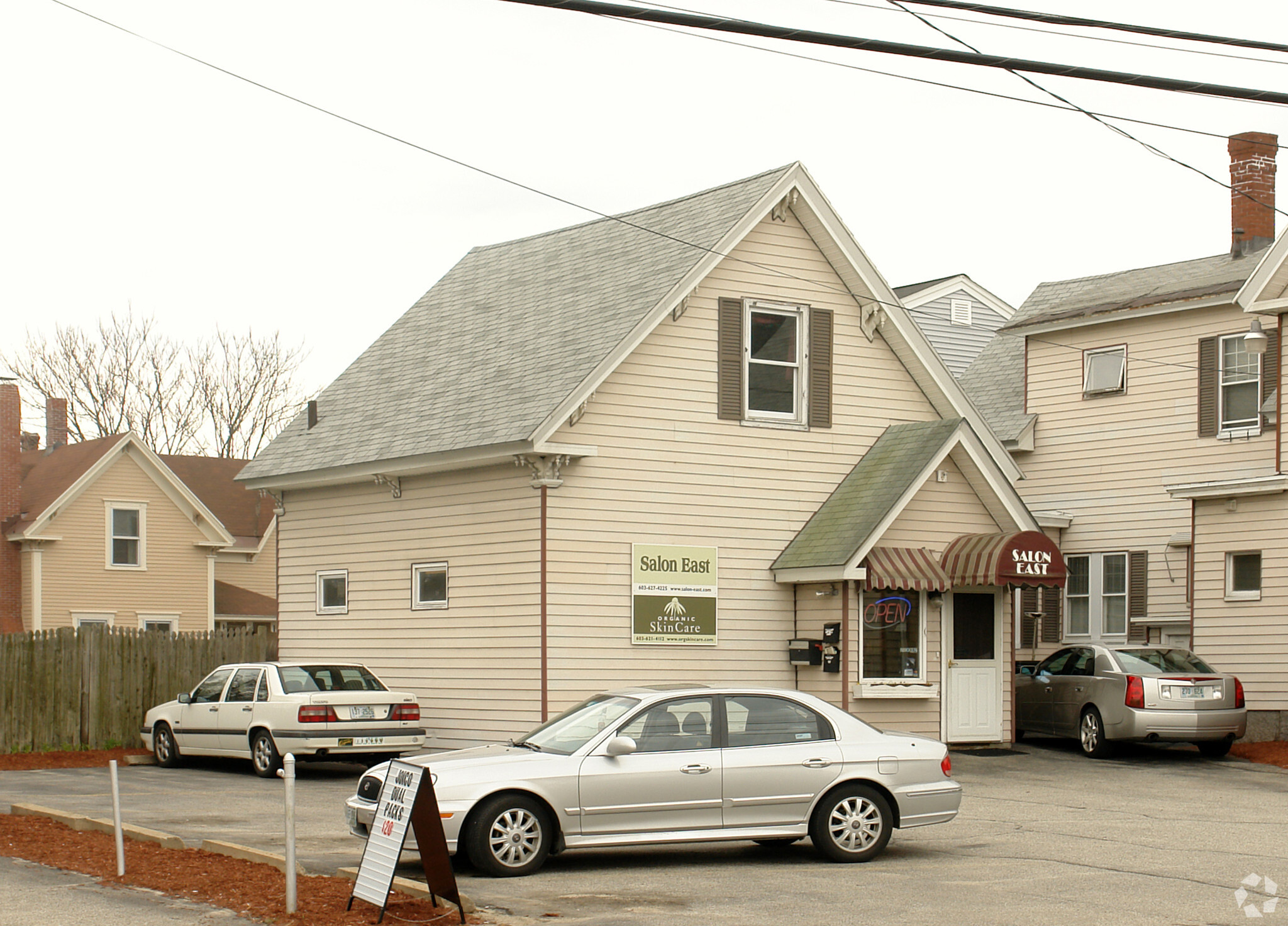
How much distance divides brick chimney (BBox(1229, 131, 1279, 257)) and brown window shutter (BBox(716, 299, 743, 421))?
36.7ft

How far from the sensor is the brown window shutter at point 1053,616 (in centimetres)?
2755

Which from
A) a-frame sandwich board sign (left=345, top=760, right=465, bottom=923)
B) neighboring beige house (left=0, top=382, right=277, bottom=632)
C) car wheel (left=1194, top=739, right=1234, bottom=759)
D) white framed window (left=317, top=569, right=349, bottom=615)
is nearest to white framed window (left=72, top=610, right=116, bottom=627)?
neighboring beige house (left=0, top=382, right=277, bottom=632)

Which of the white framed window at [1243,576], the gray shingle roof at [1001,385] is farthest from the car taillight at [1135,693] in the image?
the gray shingle roof at [1001,385]

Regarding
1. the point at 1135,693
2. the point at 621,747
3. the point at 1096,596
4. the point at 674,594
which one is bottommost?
the point at 1135,693

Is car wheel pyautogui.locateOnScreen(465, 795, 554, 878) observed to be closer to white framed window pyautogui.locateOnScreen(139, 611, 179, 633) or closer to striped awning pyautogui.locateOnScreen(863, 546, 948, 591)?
striped awning pyautogui.locateOnScreen(863, 546, 948, 591)

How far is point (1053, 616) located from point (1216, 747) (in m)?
6.06

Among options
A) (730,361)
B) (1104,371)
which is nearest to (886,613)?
(730,361)

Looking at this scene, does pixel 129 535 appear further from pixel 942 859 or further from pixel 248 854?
pixel 942 859

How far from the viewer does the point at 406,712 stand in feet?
63.7

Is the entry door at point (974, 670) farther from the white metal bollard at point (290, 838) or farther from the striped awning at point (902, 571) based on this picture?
the white metal bollard at point (290, 838)

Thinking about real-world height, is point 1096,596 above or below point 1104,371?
below

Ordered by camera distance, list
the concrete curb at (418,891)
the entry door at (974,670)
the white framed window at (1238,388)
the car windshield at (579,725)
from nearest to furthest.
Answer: the concrete curb at (418,891), the car windshield at (579,725), the entry door at (974,670), the white framed window at (1238,388)

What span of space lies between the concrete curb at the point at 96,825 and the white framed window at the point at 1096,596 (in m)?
17.9

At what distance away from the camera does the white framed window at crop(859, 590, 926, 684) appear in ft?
68.2
